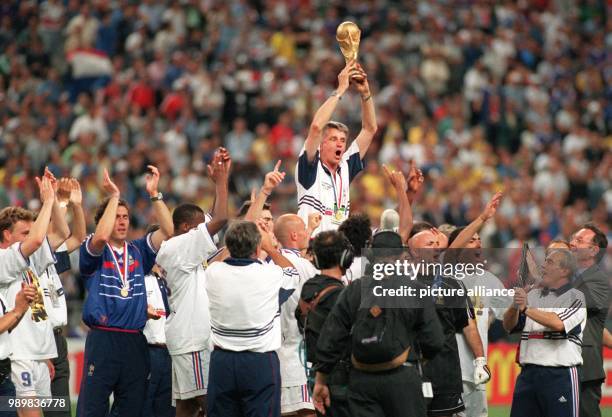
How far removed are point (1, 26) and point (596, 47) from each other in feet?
41.2

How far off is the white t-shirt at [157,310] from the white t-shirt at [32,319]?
104 centimetres

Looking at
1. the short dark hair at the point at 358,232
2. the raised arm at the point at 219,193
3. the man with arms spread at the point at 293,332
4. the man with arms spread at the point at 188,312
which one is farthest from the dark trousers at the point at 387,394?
the man with arms spread at the point at 188,312

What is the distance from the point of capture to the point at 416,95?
80.4ft

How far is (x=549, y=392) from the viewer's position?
10.6 meters

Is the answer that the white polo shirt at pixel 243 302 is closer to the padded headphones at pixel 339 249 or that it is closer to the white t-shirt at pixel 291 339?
the padded headphones at pixel 339 249

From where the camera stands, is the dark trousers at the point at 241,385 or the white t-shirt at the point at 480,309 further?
the white t-shirt at the point at 480,309

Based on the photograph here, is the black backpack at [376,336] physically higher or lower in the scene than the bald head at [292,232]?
lower

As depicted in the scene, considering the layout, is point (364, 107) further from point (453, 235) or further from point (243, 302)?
point (243, 302)

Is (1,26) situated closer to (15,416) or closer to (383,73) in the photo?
(383,73)

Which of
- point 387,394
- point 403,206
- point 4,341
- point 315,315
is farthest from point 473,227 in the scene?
point 4,341

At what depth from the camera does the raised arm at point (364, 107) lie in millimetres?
11414

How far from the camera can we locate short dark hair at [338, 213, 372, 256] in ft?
31.6

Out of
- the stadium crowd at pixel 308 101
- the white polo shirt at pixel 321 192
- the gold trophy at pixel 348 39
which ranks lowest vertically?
the white polo shirt at pixel 321 192

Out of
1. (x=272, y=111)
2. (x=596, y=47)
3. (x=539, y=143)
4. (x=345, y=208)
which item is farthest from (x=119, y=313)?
(x=596, y=47)
